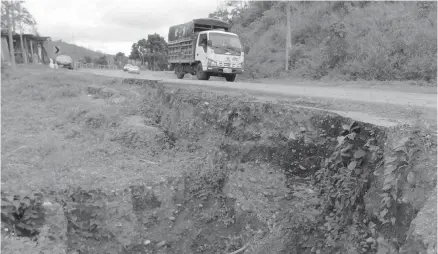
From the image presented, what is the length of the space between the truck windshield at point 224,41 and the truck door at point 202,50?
0.44 metres

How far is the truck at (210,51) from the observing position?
14492 millimetres

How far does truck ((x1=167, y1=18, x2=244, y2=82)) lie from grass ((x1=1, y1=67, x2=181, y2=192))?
436cm

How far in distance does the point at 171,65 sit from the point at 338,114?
16.3m

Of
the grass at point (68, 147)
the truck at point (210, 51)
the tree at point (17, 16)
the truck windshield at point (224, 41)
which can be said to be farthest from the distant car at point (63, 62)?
the truck windshield at point (224, 41)

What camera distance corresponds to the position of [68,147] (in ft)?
22.2

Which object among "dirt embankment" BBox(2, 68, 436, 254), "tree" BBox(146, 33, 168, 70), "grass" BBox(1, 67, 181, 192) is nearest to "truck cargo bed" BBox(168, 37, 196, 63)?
"grass" BBox(1, 67, 181, 192)

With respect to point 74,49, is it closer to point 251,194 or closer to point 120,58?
point 120,58

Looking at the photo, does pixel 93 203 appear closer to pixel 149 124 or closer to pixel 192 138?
pixel 192 138

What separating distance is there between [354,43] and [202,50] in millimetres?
7271

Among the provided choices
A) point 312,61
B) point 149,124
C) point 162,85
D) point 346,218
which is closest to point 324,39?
point 312,61

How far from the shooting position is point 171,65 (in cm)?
2023

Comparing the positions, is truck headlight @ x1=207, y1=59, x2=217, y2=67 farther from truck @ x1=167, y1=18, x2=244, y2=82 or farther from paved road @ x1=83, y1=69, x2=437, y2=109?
paved road @ x1=83, y1=69, x2=437, y2=109

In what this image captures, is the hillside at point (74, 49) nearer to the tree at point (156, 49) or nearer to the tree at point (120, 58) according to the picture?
the tree at point (120, 58)

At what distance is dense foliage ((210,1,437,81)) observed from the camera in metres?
14.2
